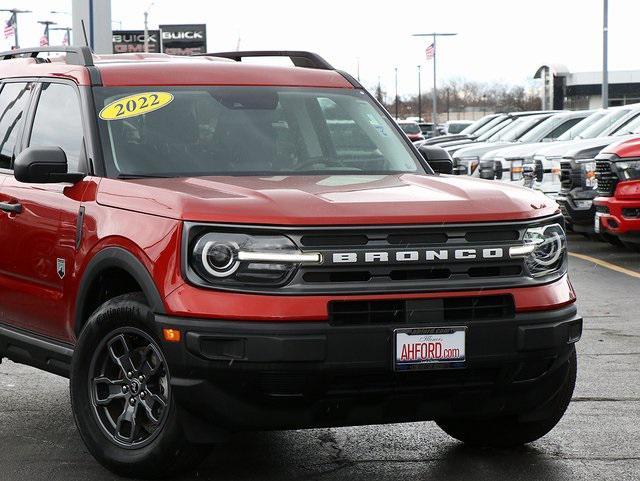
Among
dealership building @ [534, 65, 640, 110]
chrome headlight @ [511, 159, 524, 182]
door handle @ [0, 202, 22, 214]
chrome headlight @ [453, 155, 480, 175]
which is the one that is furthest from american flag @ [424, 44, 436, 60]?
door handle @ [0, 202, 22, 214]

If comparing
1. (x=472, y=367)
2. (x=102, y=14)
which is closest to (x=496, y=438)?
(x=472, y=367)

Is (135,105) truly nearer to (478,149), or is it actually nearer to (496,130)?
(478,149)

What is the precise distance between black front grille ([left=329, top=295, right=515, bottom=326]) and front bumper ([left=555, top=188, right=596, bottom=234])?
1107cm

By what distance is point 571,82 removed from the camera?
89.4 meters

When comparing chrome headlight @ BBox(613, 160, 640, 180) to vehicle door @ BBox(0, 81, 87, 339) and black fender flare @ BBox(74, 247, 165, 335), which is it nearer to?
vehicle door @ BBox(0, 81, 87, 339)

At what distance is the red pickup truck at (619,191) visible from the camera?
14.2 metres

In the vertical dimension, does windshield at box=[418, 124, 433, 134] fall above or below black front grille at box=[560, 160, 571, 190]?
below

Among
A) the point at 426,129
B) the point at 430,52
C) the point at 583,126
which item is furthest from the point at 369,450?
the point at 426,129

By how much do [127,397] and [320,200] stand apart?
1129 mm

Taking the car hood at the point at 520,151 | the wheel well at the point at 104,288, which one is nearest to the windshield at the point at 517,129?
the car hood at the point at 520,151

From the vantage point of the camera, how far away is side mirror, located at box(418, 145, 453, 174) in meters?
6.73

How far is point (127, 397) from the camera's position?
5.26 metres

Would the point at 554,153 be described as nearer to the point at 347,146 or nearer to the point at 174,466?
the point at 347,146

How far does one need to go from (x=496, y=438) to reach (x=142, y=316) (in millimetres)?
1754
